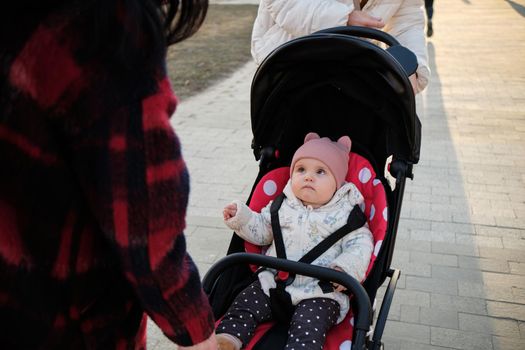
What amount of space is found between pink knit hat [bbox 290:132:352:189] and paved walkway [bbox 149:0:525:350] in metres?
1.06

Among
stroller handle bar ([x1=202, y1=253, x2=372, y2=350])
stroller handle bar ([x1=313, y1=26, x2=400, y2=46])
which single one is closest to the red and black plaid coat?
stroller handle bar ([x1=202, y1=253, x2=372, y2=350])

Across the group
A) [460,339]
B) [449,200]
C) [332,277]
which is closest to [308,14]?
[332,277]

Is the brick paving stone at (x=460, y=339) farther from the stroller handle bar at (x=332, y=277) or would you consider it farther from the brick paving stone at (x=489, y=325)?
the stroller handle bar at (x=332, y=277)

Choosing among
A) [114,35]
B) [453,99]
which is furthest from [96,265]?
[453,99]

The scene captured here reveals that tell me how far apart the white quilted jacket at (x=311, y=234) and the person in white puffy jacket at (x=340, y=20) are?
0.82 m

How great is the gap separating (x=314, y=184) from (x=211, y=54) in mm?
8286

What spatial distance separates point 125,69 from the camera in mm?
→ 956

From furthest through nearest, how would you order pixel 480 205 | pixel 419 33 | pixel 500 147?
pixel 500 147 → pixel 480 205 → pixel 419 33

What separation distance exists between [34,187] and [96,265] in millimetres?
218

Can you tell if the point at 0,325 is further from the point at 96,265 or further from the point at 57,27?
the point at 57,27

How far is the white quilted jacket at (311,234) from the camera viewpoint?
83.4 inches

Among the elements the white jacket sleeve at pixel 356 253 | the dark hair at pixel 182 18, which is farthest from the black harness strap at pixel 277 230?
the dark hair at pixel 182 18

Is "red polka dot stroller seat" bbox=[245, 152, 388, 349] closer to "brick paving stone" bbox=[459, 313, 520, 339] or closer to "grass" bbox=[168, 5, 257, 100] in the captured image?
"brick paving stone" bbox=[459, 313, 520, 339]

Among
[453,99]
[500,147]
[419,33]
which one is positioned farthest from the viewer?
[453,99]
